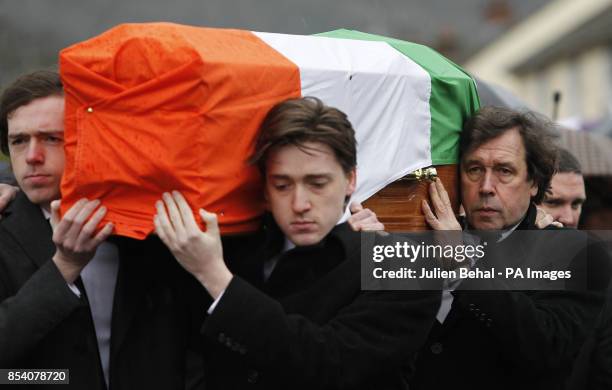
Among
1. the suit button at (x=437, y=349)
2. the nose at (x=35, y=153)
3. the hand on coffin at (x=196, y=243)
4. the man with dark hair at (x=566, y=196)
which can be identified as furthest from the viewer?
the man with dark hair at (x=566, y=196)

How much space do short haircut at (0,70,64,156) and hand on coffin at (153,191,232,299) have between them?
745mm

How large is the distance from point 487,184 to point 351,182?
2.33 ft

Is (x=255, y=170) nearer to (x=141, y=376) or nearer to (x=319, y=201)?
(x=319, y=201)

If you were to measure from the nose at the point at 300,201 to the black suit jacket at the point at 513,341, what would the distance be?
69 cm

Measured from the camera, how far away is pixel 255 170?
3.41 meters

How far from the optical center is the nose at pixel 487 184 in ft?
12.9

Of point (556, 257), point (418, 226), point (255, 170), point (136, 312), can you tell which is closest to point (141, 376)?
point (136, 312)

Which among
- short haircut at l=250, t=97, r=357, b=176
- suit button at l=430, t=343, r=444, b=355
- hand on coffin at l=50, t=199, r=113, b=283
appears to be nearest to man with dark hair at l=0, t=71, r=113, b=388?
hand on coffin at l=50, t=199, r=113, b=283

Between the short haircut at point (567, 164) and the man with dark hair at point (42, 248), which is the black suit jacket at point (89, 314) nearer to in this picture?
the man with dark hair at point (42, 248)

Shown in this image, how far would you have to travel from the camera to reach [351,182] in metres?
3.48

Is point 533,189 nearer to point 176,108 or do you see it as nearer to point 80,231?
point 176,108

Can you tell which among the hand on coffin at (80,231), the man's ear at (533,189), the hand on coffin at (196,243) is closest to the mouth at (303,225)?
the hand on coffin at (196,243)

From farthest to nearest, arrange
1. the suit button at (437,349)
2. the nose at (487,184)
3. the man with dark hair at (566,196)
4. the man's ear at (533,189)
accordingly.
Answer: the man with dark hair at (566,196)
the man's ear at (533,189)
the nose at (487,184)
the suit button at (437,349)

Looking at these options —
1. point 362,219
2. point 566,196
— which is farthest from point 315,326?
point 566,196
